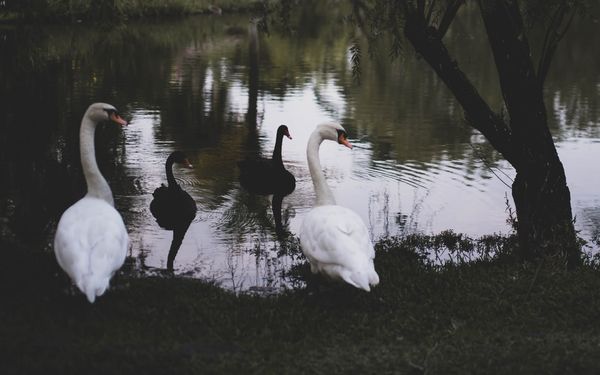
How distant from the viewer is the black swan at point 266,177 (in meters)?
15.2

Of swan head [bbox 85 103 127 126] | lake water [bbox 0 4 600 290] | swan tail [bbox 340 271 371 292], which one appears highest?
swan head [bbox 85 103 127 126]

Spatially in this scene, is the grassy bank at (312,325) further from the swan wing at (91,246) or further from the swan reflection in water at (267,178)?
the swan reflection in water at (267,178)

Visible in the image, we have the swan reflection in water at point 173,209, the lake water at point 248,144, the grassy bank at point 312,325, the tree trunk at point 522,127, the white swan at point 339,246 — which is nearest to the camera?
the grassy bank at point 312,325

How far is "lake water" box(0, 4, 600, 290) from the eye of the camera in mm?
11523

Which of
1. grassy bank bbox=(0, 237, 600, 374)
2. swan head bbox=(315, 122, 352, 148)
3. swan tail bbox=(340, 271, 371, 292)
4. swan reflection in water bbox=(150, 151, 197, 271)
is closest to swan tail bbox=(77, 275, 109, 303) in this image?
grassy bank bbox=(0, 237, 600, 374)

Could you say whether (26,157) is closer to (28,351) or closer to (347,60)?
(28,351)

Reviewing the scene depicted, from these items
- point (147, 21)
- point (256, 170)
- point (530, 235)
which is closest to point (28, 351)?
point (530, 235)

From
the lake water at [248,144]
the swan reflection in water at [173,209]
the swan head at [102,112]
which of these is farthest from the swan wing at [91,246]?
the swan reflection in water at [173,209]

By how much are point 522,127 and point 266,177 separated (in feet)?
21.2

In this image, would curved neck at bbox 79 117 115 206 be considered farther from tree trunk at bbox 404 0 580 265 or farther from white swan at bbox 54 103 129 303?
tree trunk at bbox 404 0 580 265

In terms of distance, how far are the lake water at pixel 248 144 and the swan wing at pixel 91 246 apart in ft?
5.59

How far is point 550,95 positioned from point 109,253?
976 inches

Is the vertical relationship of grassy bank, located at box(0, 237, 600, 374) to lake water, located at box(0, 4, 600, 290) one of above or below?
above

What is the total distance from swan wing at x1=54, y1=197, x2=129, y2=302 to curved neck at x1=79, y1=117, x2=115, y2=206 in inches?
27.2
